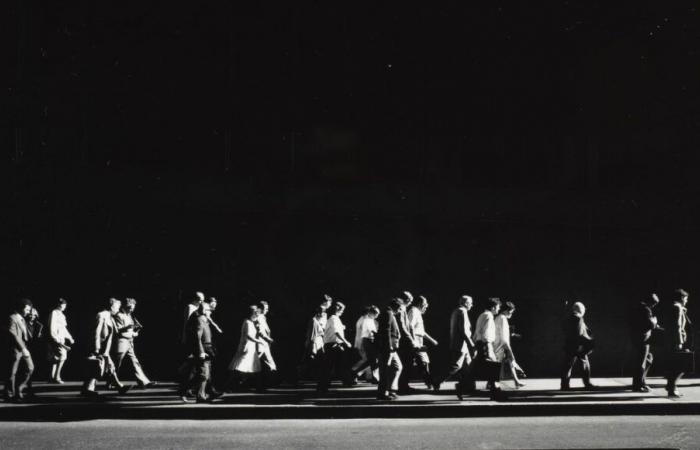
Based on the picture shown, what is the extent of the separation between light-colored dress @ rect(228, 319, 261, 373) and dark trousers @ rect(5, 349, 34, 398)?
3.30 metres

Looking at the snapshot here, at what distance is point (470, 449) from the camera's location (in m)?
7.25

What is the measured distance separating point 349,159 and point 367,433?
797cm

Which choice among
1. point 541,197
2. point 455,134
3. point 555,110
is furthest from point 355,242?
point 555,110

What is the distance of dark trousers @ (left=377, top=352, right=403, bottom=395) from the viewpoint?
33.9 ft

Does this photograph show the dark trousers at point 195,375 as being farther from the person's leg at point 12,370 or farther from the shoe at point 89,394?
the person's leg at point 12,370

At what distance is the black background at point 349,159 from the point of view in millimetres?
14023

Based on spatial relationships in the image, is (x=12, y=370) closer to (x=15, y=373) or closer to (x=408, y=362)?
(x=15, y=373)

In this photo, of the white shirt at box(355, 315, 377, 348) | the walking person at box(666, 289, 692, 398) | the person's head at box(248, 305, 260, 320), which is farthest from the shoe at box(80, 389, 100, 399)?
the walking person at box(666, 289, 692, 398)

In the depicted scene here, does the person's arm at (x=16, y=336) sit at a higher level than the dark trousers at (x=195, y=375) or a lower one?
higher

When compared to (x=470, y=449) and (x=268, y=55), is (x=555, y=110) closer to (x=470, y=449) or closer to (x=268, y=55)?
(x=268, y=55)

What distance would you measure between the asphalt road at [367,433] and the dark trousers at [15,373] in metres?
1.29

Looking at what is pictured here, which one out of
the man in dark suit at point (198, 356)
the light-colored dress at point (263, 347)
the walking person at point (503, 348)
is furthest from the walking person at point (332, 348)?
the walking person at point (503, 348)

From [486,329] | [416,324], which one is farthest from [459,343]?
[416,324]

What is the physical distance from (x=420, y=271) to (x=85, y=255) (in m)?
7.75
